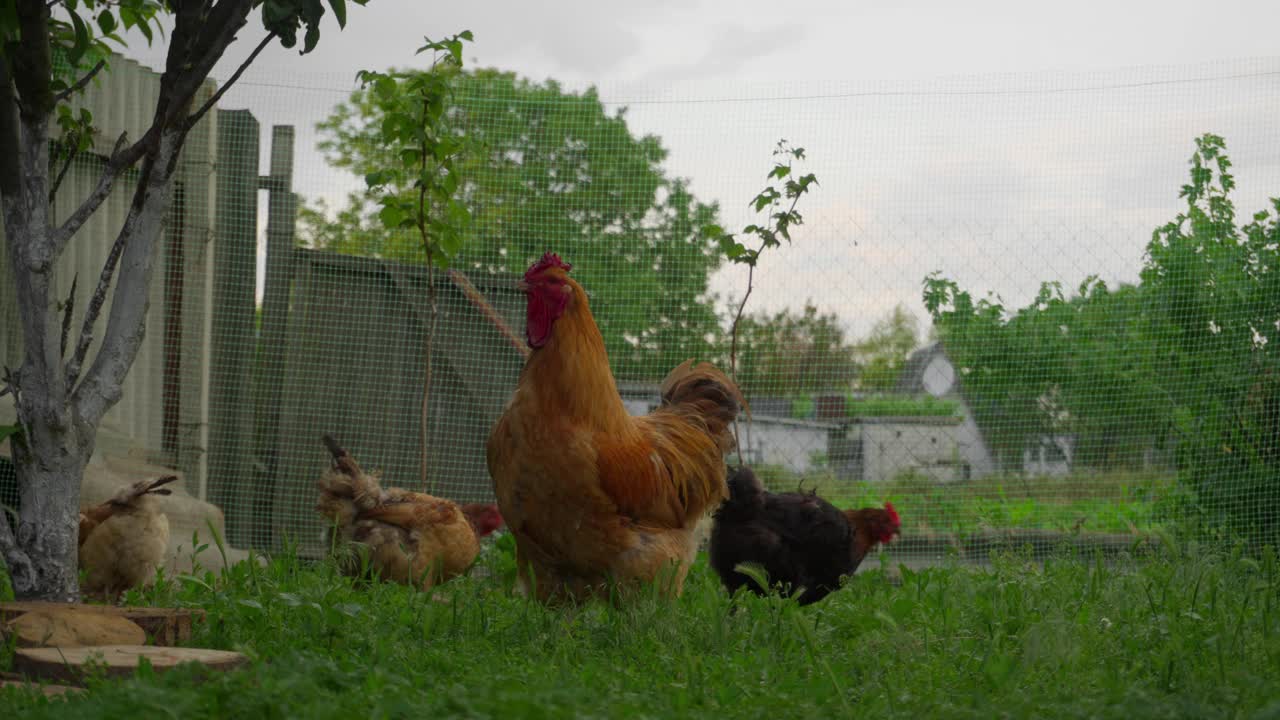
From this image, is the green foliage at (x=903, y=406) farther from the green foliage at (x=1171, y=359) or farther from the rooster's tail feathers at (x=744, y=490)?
the rooster's tail feathers at (x=744, y=490)

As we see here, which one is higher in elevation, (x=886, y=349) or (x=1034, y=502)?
(x=886, y=349)

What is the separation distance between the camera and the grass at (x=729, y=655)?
101 inches

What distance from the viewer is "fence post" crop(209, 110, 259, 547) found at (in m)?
7.55

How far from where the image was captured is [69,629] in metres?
3.32

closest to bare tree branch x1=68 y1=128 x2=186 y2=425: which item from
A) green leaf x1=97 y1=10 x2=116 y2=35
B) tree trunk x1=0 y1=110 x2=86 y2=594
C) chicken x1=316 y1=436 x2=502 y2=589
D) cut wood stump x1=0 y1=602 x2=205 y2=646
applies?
tree trunk x1=0 y1=110 x2=86 y2=594

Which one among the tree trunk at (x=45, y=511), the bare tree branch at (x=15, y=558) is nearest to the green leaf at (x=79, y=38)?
the tree trunk at (x=45, y=511)

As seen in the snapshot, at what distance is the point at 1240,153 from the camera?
23.8 ft

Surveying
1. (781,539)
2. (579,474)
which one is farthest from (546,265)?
(781,539)

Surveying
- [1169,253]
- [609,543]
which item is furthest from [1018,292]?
[609,543]

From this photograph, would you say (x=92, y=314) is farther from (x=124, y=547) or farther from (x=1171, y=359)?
(x=1171, y=359)

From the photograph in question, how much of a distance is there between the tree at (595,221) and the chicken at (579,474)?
335 centimetres

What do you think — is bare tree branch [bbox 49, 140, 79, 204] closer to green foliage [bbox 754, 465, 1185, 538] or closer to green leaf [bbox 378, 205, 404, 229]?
green leaf [bbox 378, 205, 404, 229]

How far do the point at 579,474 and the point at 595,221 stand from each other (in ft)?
20.2

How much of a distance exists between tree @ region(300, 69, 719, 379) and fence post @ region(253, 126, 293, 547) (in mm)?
616
